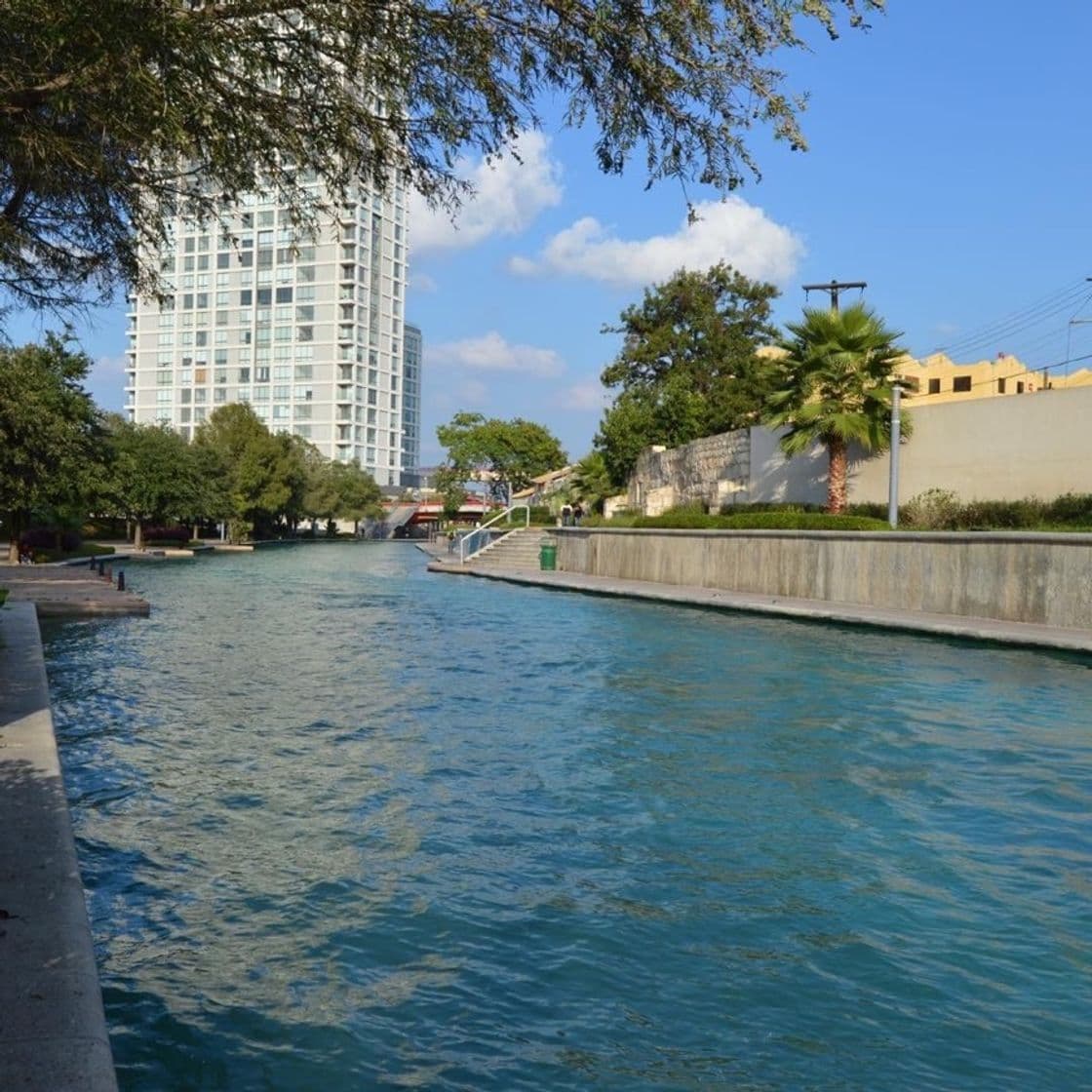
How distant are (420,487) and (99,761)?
16286 centimetres

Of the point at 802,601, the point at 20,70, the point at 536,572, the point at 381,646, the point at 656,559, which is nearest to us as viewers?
the point at 20,70

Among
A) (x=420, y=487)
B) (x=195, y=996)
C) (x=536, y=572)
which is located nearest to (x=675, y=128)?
(x=195, y=996)

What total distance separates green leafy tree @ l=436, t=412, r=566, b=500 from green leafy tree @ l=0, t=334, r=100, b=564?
1800 inches

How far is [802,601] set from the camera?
2519 cm

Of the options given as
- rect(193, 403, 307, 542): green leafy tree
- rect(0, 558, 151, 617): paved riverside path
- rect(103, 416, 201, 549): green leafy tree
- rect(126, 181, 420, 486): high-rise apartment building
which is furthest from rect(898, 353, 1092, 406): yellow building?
rect(126, 181, 420, 486): high-rise apartment building

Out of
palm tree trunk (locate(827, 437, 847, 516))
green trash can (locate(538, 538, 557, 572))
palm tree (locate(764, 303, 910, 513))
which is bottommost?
green trash can (locate(538, 538, 557, 572))

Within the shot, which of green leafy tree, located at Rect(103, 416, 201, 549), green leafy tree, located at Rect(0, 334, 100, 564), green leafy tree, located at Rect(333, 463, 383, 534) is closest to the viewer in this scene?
green leafy tree, located at Rect(0, 334, 100, 564)

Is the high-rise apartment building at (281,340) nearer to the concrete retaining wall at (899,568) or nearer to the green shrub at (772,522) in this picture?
the green shrub at (772,522)

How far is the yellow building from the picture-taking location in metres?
41.5

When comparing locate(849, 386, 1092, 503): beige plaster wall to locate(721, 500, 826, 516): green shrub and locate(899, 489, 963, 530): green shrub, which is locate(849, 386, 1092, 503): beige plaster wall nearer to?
locate(899, 489, 963, 530): green shrub

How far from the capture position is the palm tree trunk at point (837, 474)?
95.3 feet

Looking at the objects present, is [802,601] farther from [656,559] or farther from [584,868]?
A: [584,868]

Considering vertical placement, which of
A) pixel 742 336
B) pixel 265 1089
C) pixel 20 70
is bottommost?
pixel 265 1089

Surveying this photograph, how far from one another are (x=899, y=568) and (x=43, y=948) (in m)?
21.0
